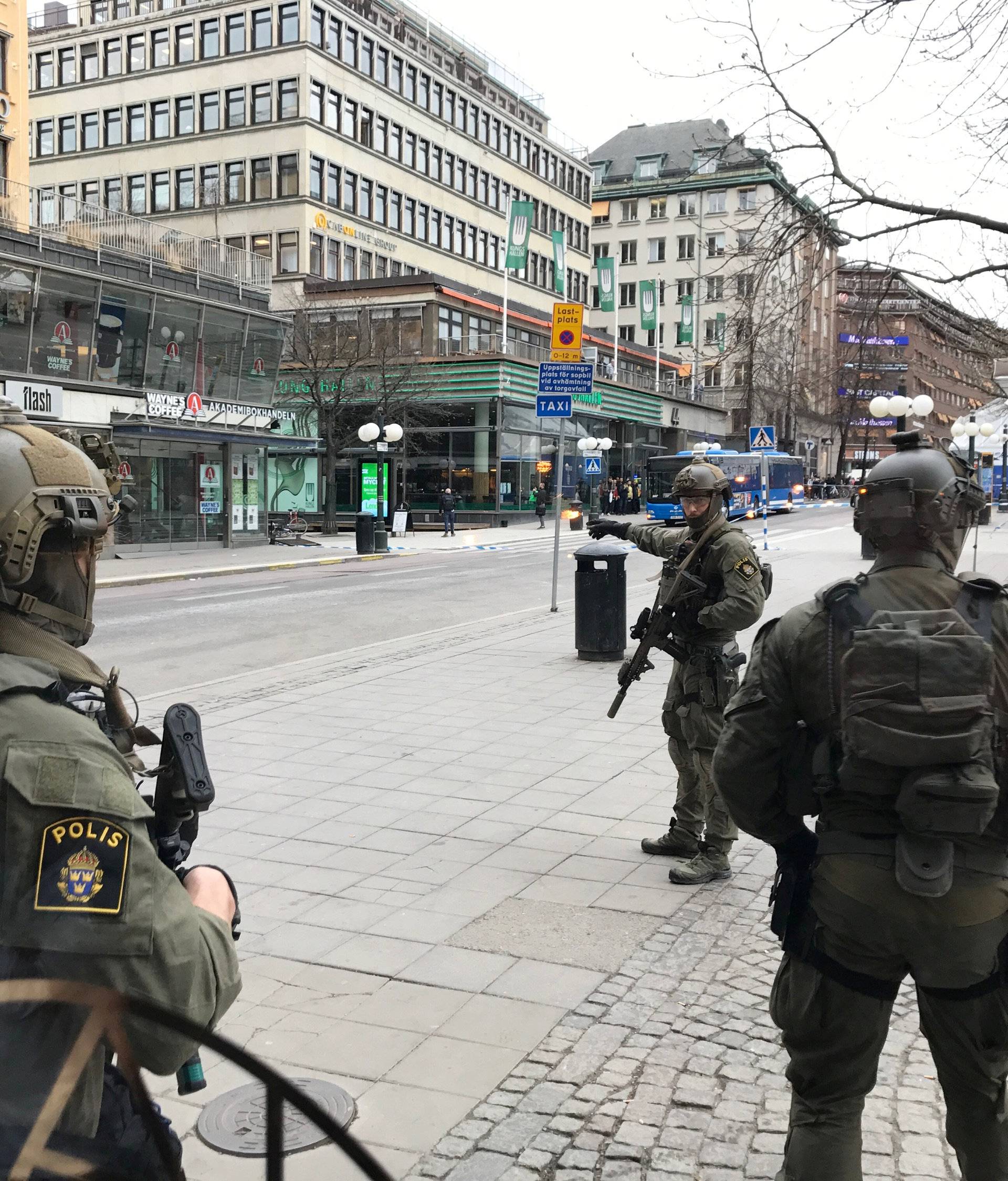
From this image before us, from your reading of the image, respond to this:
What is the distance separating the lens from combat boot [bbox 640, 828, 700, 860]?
5926 millimetres

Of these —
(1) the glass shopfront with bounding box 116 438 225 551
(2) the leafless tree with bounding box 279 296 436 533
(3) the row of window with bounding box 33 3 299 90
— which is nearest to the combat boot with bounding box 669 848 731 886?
(1) the glass shopfront with bounding box 116 438 225 551

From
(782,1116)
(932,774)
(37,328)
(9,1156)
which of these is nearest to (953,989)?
(932,774)

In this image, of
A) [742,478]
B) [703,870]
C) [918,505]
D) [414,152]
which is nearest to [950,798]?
[918,505]

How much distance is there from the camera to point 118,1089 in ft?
5.26

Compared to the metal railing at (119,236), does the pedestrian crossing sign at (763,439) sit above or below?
below

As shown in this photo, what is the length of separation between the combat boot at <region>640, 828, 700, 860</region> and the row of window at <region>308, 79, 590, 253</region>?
4999 centimetres

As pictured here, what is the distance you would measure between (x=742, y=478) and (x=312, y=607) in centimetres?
3387

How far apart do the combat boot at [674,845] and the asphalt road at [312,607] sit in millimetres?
6068

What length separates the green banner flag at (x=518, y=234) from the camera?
44.8m

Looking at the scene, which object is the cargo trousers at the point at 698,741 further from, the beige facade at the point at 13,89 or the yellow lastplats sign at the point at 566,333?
the beige facade at the point at 13,89

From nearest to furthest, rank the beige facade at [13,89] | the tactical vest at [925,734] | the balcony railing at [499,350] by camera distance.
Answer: the tactical vest at [925,734] < the beige facade at [13,89] < the balcony railing at [499,350]

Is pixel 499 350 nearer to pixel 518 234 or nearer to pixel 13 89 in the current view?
pixel 518 234

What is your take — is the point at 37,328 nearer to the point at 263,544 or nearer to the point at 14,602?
the point at 263,544

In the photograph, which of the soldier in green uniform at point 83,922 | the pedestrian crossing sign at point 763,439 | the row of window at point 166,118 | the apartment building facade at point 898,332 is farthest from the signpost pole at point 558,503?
the row of window at point 166,118
